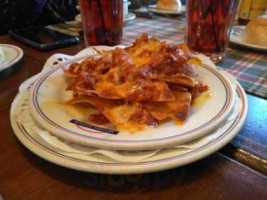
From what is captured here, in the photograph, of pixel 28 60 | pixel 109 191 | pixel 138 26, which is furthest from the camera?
pixel 138 26

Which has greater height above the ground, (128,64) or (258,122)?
(128,64)

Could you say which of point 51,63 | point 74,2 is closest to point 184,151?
point 51,63

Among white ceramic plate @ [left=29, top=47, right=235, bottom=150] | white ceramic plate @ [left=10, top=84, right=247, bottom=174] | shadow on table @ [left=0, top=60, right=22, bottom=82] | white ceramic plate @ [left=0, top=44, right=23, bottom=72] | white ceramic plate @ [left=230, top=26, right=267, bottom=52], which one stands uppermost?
white ceramic plate @ [left=29, top=47, right=235, bottom=150]

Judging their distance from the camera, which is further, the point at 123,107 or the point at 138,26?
the point at 138,26

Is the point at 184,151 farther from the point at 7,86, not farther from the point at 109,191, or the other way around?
the point at 7,86

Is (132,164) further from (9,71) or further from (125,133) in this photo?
(9,71)

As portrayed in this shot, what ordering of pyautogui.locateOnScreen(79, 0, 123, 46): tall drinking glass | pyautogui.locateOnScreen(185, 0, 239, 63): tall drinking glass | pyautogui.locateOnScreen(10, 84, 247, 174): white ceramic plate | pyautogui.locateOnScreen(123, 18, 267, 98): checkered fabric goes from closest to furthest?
pyautogui.locateOnScreen(10, 84, 247, 174): white ceramic plate, pyautogui.locateOnScreen(123, 18, 267, 98): checkered fabric, pyautogui.locateOnScreen(185, 0, 239, 63): tall drinking glass, pyautogui.locateOnScreen(79, 0, 123, 46): tall drinking glass

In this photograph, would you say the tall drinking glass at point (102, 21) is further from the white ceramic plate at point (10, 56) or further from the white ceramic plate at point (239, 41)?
the white ceramic plate at point (239, 41)

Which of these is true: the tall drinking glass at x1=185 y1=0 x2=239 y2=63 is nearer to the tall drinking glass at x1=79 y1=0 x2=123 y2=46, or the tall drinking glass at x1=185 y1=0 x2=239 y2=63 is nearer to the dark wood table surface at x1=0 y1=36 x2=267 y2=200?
the tall drinking glass at x1=79 y1=0 x2=123 y2=46

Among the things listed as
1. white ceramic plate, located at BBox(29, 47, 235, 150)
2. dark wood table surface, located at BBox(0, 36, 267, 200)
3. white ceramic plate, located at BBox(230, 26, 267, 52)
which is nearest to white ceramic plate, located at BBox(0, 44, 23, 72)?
white ceramic plate, located at BBox(29, 47, 235, 150)
